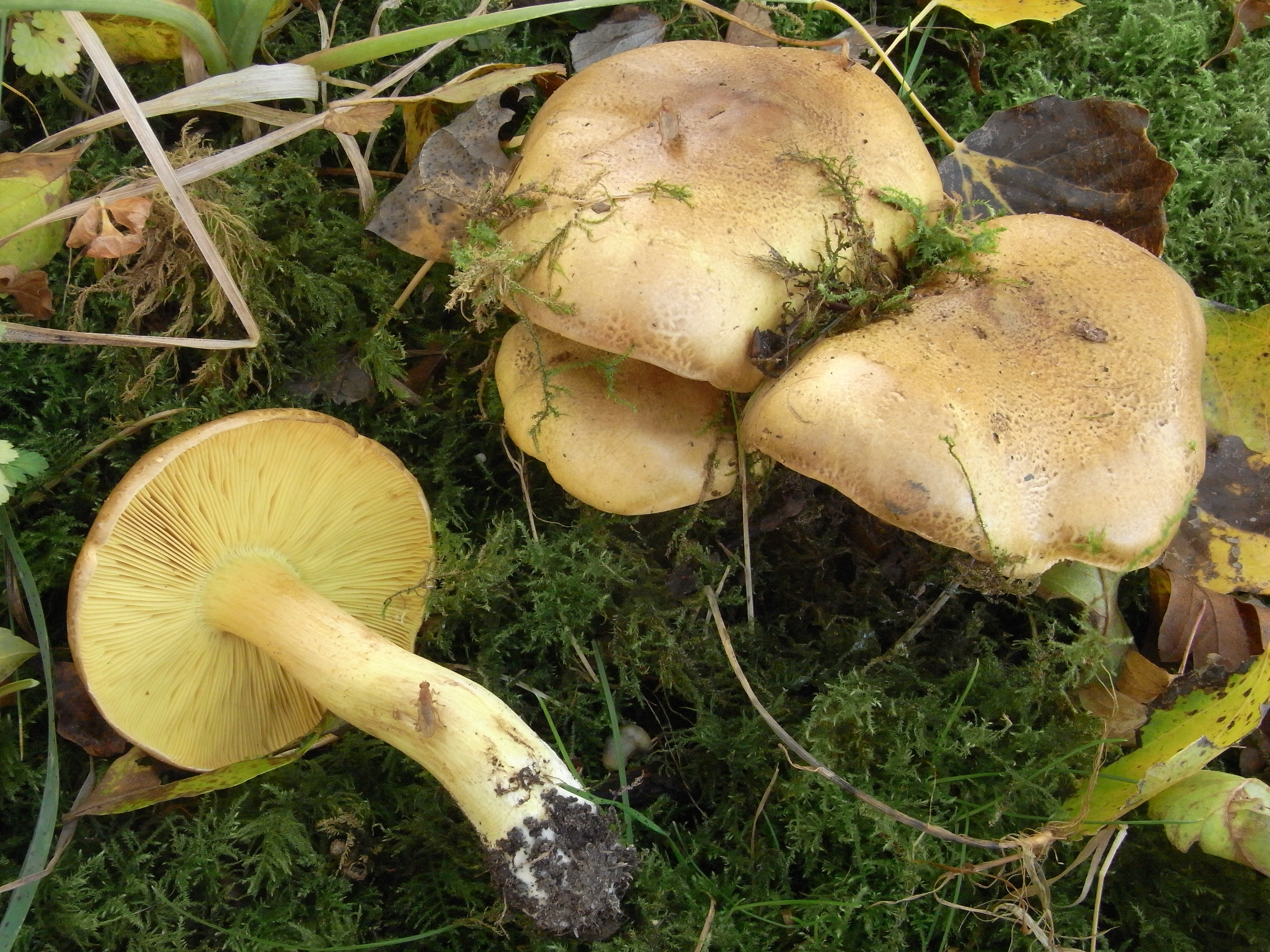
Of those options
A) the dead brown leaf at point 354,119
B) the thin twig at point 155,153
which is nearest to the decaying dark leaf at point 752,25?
the dead brown leaf at point 354,119

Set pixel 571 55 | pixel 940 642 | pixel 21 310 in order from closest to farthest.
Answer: pixel 21 310
pixel 940 642
pixel 571 55

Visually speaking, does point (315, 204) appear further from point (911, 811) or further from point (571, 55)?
point (911, 811)

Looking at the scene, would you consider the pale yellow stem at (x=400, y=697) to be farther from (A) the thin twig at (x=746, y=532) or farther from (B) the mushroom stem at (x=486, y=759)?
(A) the thin twig at (x=746, y=532)

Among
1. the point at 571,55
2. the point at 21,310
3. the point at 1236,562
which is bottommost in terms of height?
the point at 1236,562

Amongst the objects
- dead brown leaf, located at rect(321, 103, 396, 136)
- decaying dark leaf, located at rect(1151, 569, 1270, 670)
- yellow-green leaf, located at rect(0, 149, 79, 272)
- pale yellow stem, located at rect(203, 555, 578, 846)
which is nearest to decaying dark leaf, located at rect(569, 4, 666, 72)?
dead brown leaf, located at rect(321, 103, 396, 136)

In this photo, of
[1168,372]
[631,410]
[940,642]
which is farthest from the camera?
[940,642]

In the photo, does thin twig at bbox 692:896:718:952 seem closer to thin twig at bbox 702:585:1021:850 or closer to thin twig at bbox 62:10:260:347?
thin twig at bbox 702:585:1021:850

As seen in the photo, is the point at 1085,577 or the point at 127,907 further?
the point at 1085,577

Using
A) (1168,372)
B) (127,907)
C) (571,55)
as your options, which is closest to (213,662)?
(127,907)
